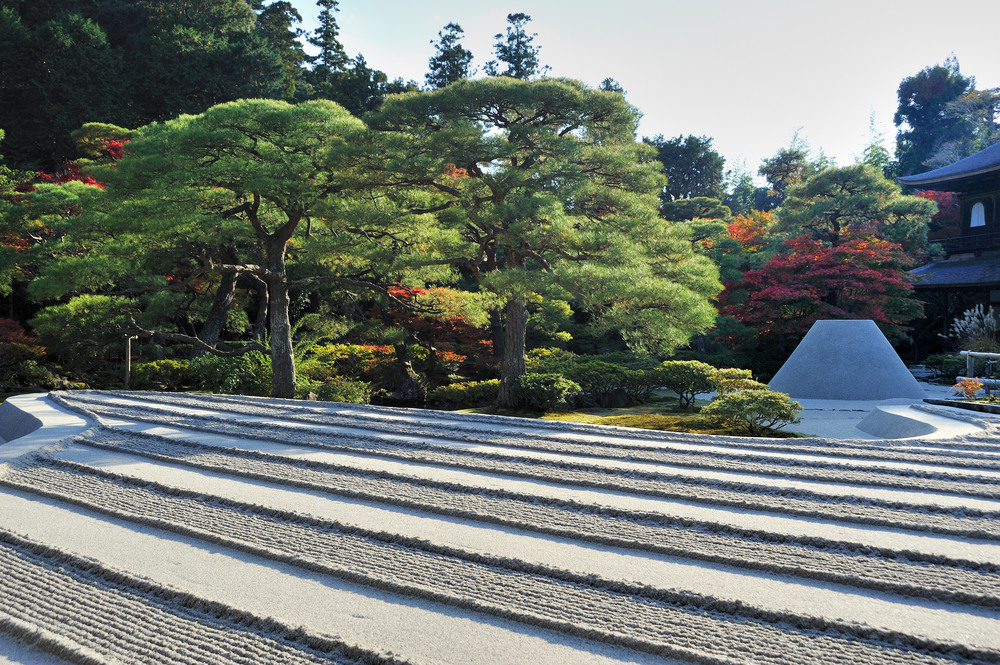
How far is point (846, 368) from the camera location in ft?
29.4

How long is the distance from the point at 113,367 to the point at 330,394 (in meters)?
5.37

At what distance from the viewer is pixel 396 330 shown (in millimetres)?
10883

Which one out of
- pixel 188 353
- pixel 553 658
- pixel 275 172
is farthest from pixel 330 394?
pixel 553 658

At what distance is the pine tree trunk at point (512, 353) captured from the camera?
858 centimetres

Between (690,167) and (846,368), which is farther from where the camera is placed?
(690,167)

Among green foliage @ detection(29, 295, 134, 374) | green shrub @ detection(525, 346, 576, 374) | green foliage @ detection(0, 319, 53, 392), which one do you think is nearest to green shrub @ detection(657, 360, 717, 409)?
green shrub @ detection(525, 346, 576, 374)

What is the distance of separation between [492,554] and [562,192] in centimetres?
605

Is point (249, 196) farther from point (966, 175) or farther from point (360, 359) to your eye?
point (966, 175)

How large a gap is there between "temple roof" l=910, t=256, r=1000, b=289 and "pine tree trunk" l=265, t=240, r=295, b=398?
1309 centimetres

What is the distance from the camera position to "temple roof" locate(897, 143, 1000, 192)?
591 inches

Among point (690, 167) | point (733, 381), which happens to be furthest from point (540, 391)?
point (690, 167)

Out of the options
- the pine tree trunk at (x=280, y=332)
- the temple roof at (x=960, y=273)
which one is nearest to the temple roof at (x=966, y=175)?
the temple roof at (x=960, y=273)

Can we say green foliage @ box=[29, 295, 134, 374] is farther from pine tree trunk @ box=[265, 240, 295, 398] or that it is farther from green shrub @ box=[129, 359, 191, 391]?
pine tree trunk @ box=[265, 240, 295, 398]

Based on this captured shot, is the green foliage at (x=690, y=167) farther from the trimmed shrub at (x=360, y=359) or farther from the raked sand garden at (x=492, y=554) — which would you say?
the raked sand garden at (x=492, y=554)
